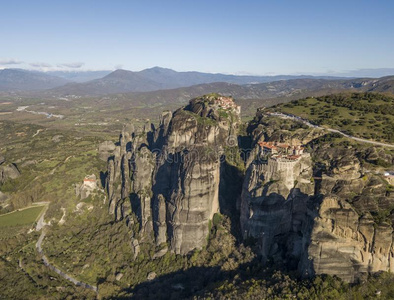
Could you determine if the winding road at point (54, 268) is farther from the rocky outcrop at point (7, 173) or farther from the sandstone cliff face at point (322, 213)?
the sandstone cliff face at point (322, 213)

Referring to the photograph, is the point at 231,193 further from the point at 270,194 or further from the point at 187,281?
the point at 187,281

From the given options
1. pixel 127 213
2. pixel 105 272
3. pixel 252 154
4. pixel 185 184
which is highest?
pixel 252 154

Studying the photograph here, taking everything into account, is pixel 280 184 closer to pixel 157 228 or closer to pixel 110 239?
pixel 157 228

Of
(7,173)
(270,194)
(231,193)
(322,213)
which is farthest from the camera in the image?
(7,173)

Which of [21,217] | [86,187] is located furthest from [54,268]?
[86,187]

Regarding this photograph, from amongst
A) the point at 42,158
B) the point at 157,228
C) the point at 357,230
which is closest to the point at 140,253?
the point at 157,228

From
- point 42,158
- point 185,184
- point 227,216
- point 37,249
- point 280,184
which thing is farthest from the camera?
point 42,158

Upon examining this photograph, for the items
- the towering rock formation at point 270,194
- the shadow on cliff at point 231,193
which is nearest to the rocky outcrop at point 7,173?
the towering rock formation at point 270,194
